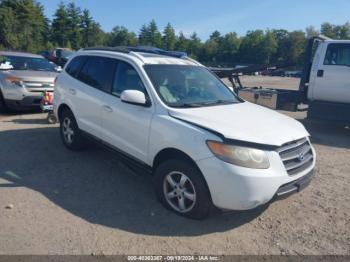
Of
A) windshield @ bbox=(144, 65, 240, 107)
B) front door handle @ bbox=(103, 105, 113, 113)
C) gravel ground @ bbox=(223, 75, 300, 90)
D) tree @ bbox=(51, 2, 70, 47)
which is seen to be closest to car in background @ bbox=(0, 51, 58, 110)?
front door handle @ bbox=(103, 105, 113, 113)

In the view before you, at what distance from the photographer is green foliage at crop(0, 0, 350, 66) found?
71312 mm

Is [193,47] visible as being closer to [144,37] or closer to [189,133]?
[144,37]

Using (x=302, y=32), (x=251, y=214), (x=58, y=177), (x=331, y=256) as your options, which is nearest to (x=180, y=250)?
(x=251, y=214)

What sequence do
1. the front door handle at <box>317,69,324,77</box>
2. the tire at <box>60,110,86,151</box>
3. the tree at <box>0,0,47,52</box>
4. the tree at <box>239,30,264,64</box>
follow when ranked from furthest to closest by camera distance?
1. the tree at <box>239,30,264,64</box>
2. the tree at <box>0,0,47,52</box>
3. the front door handle at <box>317,69,324,77</box>
4. the tire at <box>60,110,86,151</box>

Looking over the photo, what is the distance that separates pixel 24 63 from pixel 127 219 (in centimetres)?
809

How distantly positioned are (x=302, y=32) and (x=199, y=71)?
284 ft

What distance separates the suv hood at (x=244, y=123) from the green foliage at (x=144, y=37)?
69.2 metres

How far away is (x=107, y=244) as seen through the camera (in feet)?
10.9

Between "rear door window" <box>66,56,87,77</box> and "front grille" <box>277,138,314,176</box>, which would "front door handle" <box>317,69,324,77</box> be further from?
"rear door window" <box>66,56,87,77</box>

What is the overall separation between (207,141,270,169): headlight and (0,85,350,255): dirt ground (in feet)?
2.66

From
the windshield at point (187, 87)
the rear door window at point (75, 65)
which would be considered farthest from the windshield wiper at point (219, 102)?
the rear door window at point (75, 65)

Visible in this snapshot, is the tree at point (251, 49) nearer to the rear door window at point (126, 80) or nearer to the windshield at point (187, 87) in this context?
the windshield at point (187, 87)

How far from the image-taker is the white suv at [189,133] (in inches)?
134

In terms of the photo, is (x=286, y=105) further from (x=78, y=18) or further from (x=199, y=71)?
(x=78, y=18)
